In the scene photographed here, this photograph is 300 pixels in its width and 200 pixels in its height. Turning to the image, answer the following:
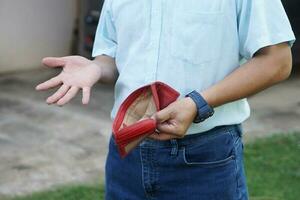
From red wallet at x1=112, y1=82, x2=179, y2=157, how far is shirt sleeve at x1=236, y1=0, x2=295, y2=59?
0.80ft

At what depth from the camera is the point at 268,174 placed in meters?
4.46

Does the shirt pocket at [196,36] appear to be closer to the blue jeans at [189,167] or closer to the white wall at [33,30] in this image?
the blue jeans at [189,167]

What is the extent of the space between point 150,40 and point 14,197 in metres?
2.45

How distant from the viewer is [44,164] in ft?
15.3

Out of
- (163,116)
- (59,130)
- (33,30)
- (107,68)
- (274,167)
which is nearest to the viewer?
(163,116)

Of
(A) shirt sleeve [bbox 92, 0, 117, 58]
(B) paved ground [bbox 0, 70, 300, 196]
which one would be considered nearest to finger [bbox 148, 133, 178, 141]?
(A) shirt sleeve [bbox 92, 0, 117, 58]

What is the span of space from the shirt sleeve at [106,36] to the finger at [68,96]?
0.32m

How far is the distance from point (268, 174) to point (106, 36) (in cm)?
257

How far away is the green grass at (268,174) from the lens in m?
4.11

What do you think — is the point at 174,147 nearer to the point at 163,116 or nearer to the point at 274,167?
the point at 163,116

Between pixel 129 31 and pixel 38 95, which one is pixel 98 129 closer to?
pixel 38 95

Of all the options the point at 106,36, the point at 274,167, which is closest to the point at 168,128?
the point at 106,36

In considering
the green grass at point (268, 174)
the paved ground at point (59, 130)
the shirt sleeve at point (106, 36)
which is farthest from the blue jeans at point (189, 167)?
the paved ground at point (59, 130)

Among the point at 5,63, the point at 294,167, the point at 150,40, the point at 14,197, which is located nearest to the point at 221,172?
the point at 150,40
